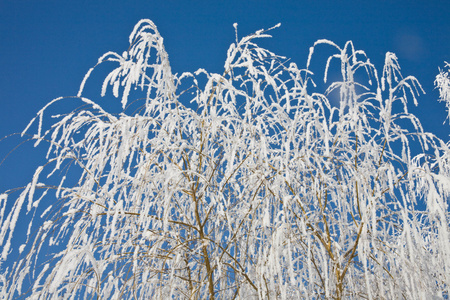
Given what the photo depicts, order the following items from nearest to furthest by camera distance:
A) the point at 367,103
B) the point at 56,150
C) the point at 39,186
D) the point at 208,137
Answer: the point at 39,186
the point at 56,150
the point at 208,137
the point at 367,103

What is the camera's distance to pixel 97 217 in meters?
1.54

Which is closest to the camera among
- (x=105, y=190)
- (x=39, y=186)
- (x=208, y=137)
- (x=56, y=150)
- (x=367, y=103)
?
(x=105, y=190)

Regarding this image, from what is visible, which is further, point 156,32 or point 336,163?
point 336,163

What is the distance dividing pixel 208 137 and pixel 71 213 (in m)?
0.67

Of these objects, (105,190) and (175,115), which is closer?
(105,190)

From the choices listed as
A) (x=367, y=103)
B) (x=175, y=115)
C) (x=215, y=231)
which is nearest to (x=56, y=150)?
(x=175, y=115)

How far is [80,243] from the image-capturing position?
1.65 meters

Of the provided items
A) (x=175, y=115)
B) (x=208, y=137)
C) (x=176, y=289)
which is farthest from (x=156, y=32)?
(x=176, y=289)

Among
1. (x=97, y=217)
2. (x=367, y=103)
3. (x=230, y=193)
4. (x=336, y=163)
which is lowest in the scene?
(x=97, y=217)

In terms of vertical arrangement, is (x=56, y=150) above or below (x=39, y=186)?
above

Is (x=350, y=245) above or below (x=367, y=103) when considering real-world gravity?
below

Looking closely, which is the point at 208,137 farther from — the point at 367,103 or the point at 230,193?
the point at 367,103

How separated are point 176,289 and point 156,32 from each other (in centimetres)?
122

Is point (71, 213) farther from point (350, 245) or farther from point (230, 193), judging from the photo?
point (350, 245)
